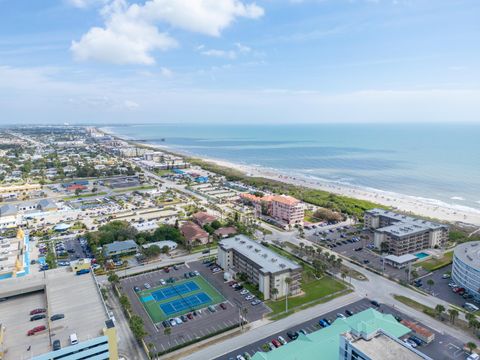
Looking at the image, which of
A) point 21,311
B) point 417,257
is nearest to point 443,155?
point 417,257

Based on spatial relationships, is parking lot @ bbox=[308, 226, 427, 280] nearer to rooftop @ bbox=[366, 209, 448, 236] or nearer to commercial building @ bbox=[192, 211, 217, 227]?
rooftop @ bbox=[366, 209, 448, 236]

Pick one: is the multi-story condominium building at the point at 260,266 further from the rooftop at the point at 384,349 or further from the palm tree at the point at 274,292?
the rooftop at the point at 384,349

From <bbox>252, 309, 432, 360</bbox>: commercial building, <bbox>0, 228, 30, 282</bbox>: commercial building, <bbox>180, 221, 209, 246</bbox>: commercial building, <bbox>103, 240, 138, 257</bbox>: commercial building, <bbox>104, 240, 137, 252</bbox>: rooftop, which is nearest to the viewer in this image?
<bbox>252, 309, 432, 360</bbox>: commercial building

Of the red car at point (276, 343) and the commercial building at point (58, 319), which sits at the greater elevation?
the commercial building at point (58, 319)

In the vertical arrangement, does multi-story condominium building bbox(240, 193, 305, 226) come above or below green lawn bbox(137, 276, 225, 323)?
above

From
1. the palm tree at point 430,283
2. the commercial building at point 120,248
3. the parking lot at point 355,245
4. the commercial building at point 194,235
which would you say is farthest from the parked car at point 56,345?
the palm tree at point 430,283

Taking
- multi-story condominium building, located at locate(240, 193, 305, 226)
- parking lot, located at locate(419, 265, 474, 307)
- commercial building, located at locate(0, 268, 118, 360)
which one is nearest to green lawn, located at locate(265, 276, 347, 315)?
parking lot, located at locate(419, 265, 474, 307)
